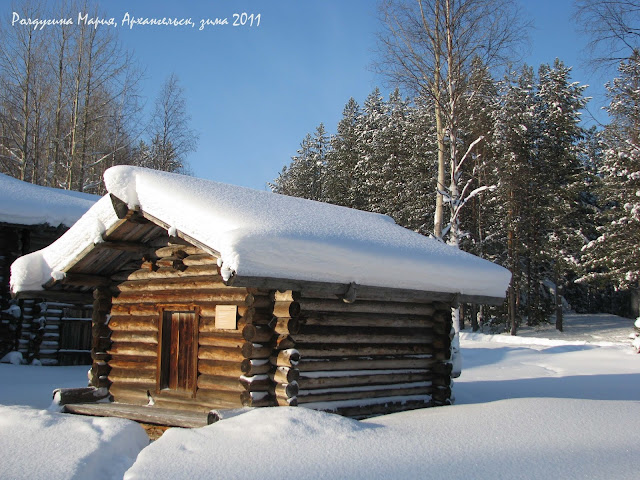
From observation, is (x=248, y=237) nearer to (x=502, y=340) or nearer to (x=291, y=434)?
(x=291, y=434)

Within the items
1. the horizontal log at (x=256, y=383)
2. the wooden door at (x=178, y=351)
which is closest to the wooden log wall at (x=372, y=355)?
the horizontal log at (x=256, y=383)

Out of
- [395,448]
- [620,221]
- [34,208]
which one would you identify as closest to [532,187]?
[620,221]

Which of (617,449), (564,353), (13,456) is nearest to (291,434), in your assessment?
(13,456)

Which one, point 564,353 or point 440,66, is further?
point 564,353

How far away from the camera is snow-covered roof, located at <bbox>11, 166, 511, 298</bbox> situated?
7143 mm

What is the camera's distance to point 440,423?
6.91 metres

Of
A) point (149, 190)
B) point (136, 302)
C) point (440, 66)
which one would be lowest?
point (136, 302)

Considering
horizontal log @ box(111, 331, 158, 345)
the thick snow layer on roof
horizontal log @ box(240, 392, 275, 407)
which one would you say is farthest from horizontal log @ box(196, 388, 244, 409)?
the thick snow layer on roof

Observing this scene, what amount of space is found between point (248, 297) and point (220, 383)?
1.57 metres

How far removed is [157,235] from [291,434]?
16.5ft

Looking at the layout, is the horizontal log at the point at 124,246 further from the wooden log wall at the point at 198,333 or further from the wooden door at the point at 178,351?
the wooden door at the point at 178,351

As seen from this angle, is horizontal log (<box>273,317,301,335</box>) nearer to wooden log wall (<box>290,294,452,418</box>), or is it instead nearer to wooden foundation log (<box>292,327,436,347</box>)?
wooden log wall (<box>290,294,452,418</box>)

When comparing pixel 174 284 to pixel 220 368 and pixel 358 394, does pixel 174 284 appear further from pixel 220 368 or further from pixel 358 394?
pixel 358 394

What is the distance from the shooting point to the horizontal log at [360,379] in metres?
8.46
